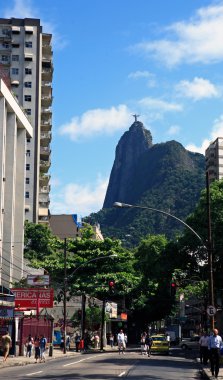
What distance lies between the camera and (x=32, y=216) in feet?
298

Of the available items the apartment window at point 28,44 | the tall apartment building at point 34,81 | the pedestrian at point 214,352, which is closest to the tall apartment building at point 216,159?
the tall apartment building at point 34,81

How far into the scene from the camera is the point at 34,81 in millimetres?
96312

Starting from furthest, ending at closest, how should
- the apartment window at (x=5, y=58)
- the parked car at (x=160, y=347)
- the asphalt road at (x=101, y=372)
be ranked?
the apartment window at (x=5, y=58) < the parked car at (x=160, y=347) < the asphalt road at (x=101, y=372)

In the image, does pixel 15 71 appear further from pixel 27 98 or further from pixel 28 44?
pixel 27 98

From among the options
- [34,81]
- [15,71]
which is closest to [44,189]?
[34,81]

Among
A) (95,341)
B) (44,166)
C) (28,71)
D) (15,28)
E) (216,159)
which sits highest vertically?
(15,28)

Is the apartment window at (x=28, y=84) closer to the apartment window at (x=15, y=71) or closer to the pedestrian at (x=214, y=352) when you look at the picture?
the apartment window at (x=15, y=71)

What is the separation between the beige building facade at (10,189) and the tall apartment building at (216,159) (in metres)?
73.6

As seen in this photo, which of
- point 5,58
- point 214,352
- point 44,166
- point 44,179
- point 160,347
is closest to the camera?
point 214,352

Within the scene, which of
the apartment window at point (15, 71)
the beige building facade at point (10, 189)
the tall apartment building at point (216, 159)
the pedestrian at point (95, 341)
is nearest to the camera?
the beige building facade at point (10, 189)

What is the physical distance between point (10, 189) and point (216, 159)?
80.1m

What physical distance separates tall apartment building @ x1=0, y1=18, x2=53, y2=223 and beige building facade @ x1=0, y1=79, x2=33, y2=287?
33712mm

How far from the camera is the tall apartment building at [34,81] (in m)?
93.9

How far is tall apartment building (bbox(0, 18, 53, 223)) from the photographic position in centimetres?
9394
